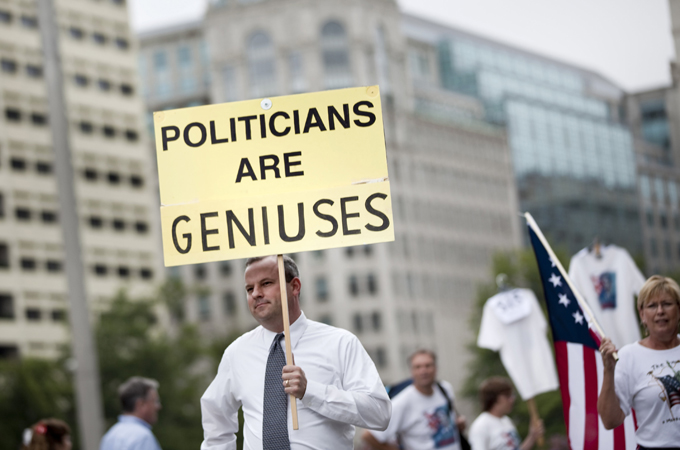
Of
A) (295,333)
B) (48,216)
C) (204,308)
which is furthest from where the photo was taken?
(204,308)

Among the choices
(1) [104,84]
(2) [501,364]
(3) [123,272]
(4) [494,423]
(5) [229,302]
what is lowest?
(2) [501,364]

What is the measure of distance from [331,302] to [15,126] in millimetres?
34629

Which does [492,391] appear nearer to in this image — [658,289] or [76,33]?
[658,289]

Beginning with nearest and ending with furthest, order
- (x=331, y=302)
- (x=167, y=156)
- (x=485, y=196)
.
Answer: (x=167, y=156) → (x=331, y=302) → (x=485, y=196)

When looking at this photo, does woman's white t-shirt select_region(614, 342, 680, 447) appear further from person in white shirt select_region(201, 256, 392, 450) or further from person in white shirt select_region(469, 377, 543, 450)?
person in white shirt select_region(469, 377, 543, 450)

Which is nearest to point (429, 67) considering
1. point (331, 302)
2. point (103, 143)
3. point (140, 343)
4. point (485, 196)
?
point (485, 196)

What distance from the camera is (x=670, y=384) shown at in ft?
23.4

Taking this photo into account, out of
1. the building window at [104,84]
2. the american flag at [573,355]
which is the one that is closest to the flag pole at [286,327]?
the american flag at [573,355]

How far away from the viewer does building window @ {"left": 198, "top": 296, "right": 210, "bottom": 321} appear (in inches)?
3999

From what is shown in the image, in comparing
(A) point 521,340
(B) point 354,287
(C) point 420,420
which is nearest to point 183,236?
(C) point 420,420

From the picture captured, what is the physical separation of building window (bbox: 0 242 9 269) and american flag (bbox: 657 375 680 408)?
63.2 meters

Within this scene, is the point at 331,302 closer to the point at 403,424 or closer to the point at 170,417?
the point at 170,417

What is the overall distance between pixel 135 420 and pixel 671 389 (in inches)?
175

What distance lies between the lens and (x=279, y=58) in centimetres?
10431
